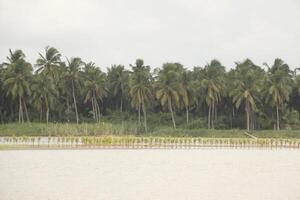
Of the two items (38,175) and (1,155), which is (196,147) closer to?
(1,155)

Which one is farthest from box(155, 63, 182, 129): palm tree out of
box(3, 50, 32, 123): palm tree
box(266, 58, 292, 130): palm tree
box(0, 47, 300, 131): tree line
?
box(3, 50, 32, 123): palm tree

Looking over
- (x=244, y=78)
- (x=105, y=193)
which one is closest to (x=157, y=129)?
(x=244, y=78)

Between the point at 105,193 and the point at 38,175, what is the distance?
9.50 m

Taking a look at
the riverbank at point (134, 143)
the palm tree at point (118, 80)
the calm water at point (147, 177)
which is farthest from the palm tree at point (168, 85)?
the calm water at point (147, 177)

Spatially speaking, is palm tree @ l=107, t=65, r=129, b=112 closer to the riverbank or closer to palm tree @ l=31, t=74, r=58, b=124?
palm tree @ l=31, t=74, r=58, b=124

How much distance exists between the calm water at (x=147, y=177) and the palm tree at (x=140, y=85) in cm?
3281

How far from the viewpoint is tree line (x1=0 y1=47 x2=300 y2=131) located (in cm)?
8288

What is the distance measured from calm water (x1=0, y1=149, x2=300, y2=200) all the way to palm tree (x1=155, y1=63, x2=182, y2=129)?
33280 mm

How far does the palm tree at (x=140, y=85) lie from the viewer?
3310 inches

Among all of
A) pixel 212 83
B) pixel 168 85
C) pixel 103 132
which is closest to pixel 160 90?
pixel 168 85

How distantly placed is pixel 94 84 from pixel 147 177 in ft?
183

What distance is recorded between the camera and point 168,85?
84.8 m

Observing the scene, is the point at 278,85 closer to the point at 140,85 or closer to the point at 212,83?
the point at 212,83

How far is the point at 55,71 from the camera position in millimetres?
85250
